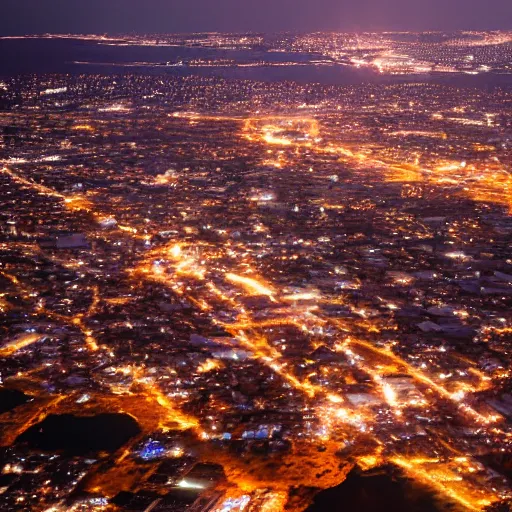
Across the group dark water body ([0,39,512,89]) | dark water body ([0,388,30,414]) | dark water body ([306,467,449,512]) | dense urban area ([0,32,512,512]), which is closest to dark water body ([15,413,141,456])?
dense urban area ([0,32,512,512])

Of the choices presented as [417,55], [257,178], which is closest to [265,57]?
[417,55]

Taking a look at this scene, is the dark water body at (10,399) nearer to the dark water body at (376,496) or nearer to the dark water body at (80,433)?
the dark water body at (80,433)

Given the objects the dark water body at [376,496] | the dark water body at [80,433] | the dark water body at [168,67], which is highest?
the dark water body at [168,67]

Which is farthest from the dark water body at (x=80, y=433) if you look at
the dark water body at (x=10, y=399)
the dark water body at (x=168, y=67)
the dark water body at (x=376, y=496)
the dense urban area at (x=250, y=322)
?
the dark water body at (x=168, y=67)

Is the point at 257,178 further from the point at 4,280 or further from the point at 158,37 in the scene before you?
the point at 158,37

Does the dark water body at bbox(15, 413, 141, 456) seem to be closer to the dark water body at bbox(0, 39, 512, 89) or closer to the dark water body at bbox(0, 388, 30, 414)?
the dark water body at bbox(0, 388, 30, 414)
